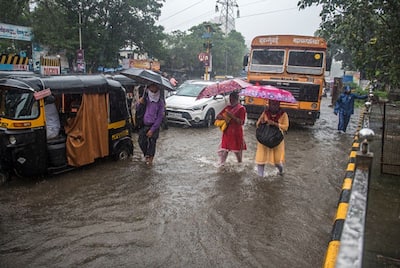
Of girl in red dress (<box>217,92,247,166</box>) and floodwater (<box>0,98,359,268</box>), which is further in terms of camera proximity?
girl in red dress (<box>217,92,247,166</box>)

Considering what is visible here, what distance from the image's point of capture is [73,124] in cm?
619

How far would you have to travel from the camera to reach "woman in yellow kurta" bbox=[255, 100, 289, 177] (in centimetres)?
590

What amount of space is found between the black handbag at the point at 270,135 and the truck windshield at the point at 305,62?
21.9ft

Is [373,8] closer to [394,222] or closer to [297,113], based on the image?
[394,222]

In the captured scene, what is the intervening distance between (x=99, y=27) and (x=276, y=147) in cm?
2442

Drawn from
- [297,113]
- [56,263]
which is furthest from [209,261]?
[297,113]

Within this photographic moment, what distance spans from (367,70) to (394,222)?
381 centimetres

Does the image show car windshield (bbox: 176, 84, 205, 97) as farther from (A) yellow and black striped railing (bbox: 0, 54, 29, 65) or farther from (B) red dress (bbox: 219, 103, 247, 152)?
(A) yellow and black striped railing (bbox: 0, 54, 29, 65)

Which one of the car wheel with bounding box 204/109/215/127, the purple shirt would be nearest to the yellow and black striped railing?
the car wheel with bounding box 204/109/215/127

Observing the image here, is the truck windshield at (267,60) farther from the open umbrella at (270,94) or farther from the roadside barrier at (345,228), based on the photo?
the roadside barrier at (345,228)

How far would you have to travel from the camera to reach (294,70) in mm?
12078

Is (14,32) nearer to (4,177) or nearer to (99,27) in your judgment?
(99,27)

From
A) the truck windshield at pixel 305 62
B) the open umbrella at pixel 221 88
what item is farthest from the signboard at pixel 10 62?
the open umbrella at pixel 221 88

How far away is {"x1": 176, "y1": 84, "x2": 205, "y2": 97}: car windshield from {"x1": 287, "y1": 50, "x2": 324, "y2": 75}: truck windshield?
3169 millimetres
